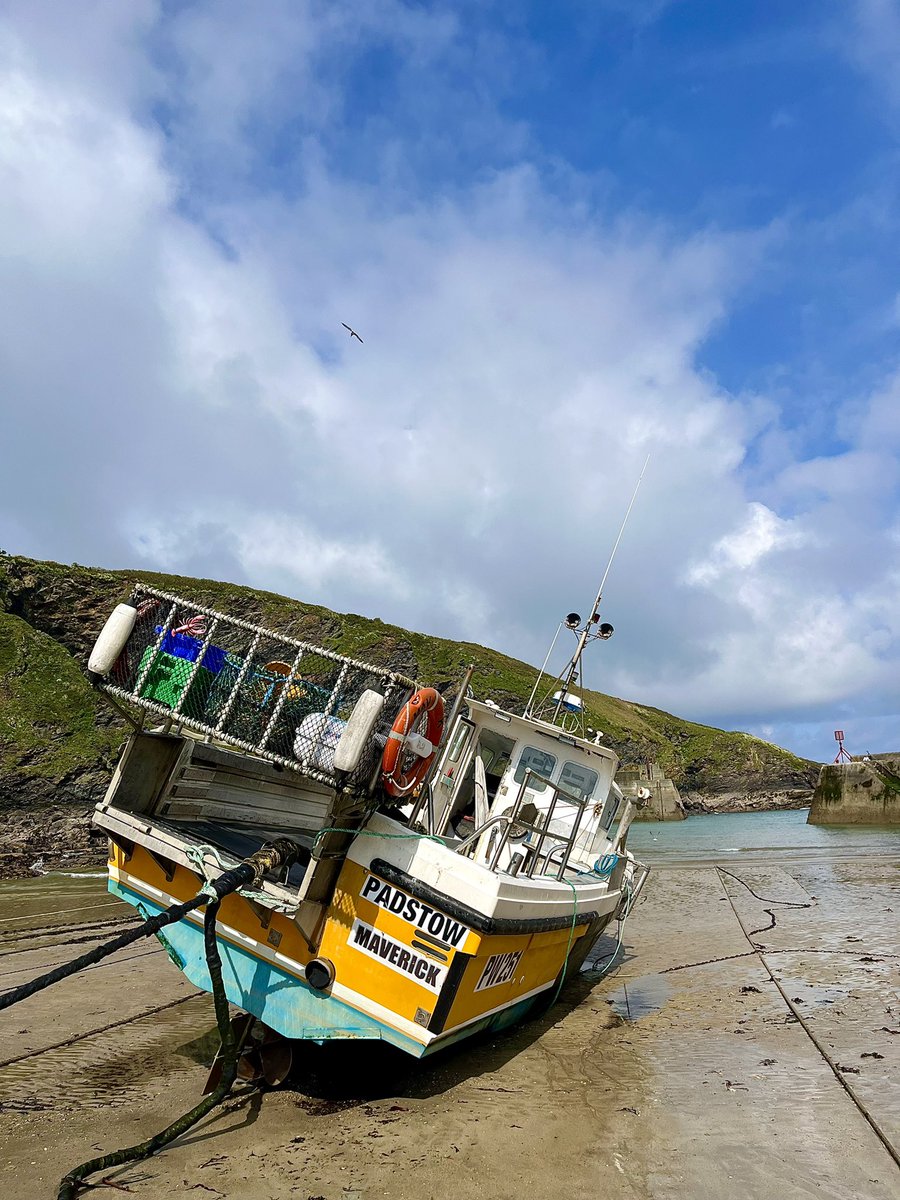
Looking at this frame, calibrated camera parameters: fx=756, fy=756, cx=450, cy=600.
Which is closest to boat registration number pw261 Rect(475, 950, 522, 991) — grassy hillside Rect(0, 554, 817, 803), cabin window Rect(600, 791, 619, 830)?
cabin window Rect(600, 791, 619, 830)

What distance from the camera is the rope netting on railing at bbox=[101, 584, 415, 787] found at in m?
5.62

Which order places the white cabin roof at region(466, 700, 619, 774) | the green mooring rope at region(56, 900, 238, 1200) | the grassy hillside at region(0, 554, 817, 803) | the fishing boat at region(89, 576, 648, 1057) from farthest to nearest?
the grassy hillside at region(0, 554, 817, 803) → the white cabin roof at region(466, 700, 619, 774) → the fishing boat at region(89, 576, 648, 1057) → the green mooring rope at region(56, 900, 238, 1200)

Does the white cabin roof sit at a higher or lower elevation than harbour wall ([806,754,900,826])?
lower

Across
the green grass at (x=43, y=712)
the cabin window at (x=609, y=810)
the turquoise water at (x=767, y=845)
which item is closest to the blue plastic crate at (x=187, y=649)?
the cabin window at (x=609, y=810)

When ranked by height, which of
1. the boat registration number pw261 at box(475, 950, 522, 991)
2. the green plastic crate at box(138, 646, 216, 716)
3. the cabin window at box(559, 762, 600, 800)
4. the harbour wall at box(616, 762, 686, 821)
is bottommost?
the boat registration number pw261 at box(475, 950, 522, 991)

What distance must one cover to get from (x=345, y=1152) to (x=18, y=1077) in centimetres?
294

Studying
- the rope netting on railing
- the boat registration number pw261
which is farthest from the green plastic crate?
the boat registration number pw261

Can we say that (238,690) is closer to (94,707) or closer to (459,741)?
(459,741)

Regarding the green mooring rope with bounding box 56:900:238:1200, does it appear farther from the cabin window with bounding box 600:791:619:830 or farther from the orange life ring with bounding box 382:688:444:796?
the cabin window with bounding box 600:791:619:830

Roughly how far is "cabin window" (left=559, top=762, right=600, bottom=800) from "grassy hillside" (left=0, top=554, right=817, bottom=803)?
19.2 feet

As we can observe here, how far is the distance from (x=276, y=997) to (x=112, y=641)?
292 cm

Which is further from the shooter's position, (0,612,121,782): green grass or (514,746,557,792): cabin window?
(0,612,121,782): green grass

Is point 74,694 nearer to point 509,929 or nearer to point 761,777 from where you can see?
point 509,929

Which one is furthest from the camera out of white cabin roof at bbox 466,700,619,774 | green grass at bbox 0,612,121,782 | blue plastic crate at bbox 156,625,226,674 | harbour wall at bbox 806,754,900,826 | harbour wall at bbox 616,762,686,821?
harbour wall at bbox 616,762,686,821
